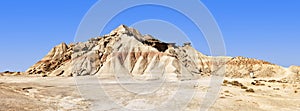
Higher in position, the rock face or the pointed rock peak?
the pointed rock peak

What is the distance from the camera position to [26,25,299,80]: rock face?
7344 centimetres

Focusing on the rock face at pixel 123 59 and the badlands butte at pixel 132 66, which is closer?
the badlands butte at pixel 132 66

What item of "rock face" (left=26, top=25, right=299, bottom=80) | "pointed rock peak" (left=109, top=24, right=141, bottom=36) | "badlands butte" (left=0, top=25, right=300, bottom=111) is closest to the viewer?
"badlands butte" (left=0, top=25, right=300, bottom=111)

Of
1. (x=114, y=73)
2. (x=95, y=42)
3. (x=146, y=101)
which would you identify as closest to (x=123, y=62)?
(x=114, y=73)

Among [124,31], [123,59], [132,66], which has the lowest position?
[132,66]

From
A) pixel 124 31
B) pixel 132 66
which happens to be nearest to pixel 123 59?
pixel 132 66

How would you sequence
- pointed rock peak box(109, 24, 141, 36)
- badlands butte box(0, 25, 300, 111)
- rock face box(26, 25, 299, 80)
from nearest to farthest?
badlands butte box(0, 25, 300, 111), rock face box(26, 25, 299, 80), pointed rock peak box(109, 24, 141, 36)

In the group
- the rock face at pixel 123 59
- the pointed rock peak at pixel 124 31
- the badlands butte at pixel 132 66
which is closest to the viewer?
the badlands butte at pixel 132 66

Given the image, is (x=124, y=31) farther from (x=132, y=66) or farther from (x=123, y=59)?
(x=132, y=66)

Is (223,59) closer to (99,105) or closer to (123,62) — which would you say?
(123,62)

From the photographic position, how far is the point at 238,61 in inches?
4633

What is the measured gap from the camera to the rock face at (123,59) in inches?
2891

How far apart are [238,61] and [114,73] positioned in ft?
197

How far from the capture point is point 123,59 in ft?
254
